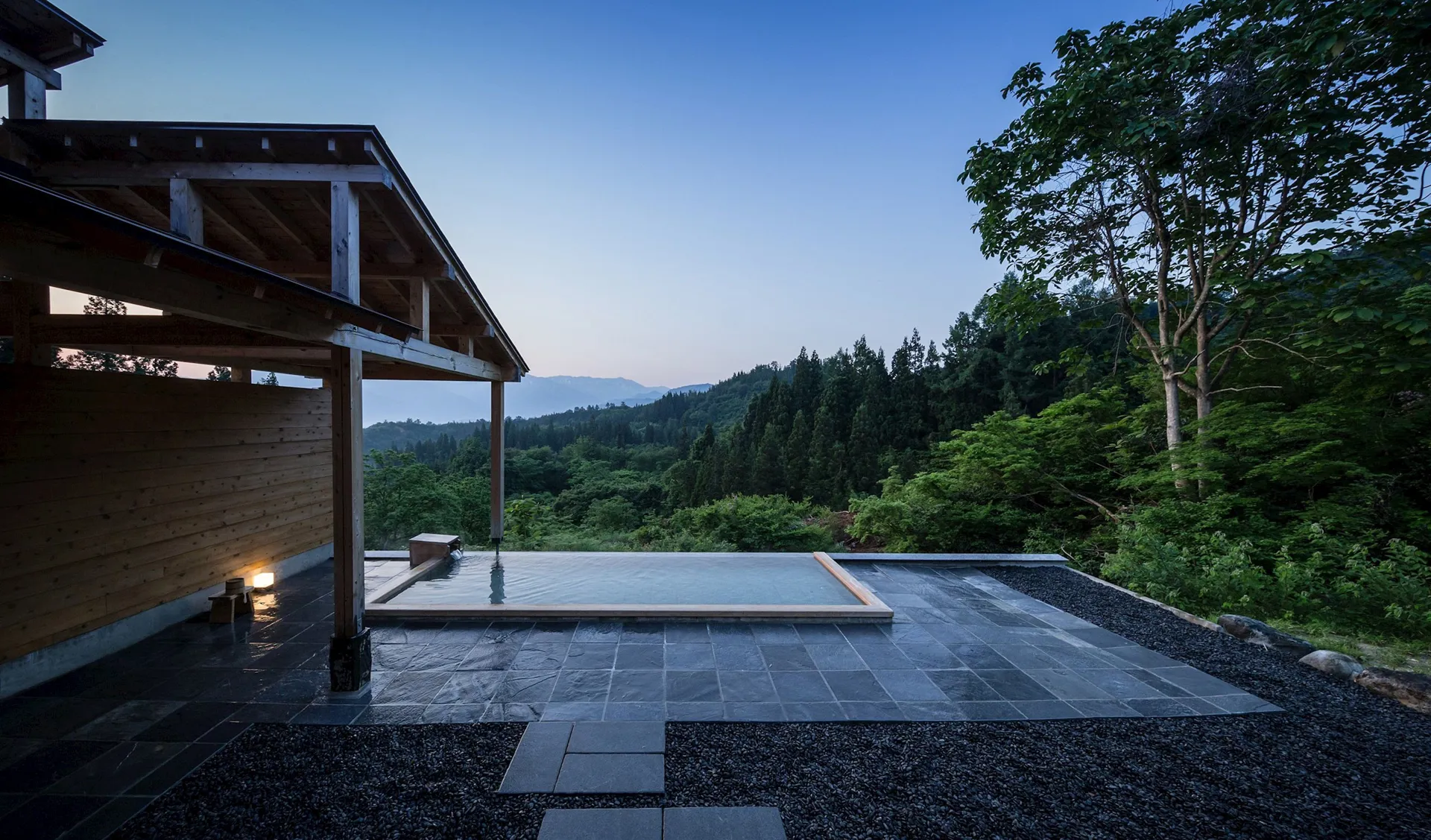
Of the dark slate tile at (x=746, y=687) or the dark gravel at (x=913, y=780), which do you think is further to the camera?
the dark slate tile at (x=746, y=687)

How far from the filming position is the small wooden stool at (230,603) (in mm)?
4324

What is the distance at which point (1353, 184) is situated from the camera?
5969 millimetres

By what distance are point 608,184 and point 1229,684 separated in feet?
39.8

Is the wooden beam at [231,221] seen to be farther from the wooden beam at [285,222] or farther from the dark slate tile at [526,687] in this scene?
the dark slate tile at [526,687]

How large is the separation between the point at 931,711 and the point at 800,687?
796mm

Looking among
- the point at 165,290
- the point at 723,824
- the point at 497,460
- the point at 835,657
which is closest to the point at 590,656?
the point at 835,657

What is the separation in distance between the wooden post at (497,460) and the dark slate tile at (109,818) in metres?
4.24

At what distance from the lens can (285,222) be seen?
418 cm

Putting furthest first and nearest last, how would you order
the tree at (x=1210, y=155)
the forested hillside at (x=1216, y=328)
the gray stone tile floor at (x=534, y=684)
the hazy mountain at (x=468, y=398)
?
the hazy mountain at (x=468, y=398) → the tree at (x=1210, y=155) → the forested hillside at (x=1216, y=328) → the gray stone tile floor at (x=534, y=684)

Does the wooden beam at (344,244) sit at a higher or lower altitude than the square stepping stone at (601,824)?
higher

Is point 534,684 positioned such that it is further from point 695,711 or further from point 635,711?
point 695,711

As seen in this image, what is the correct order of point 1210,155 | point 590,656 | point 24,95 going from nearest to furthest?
point 24,95
point 590,656
point 1210,155

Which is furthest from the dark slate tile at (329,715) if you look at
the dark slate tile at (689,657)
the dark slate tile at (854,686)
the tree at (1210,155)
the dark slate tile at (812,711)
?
the tree at (1210,155)

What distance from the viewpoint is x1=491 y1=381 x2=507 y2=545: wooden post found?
6.56 metres
